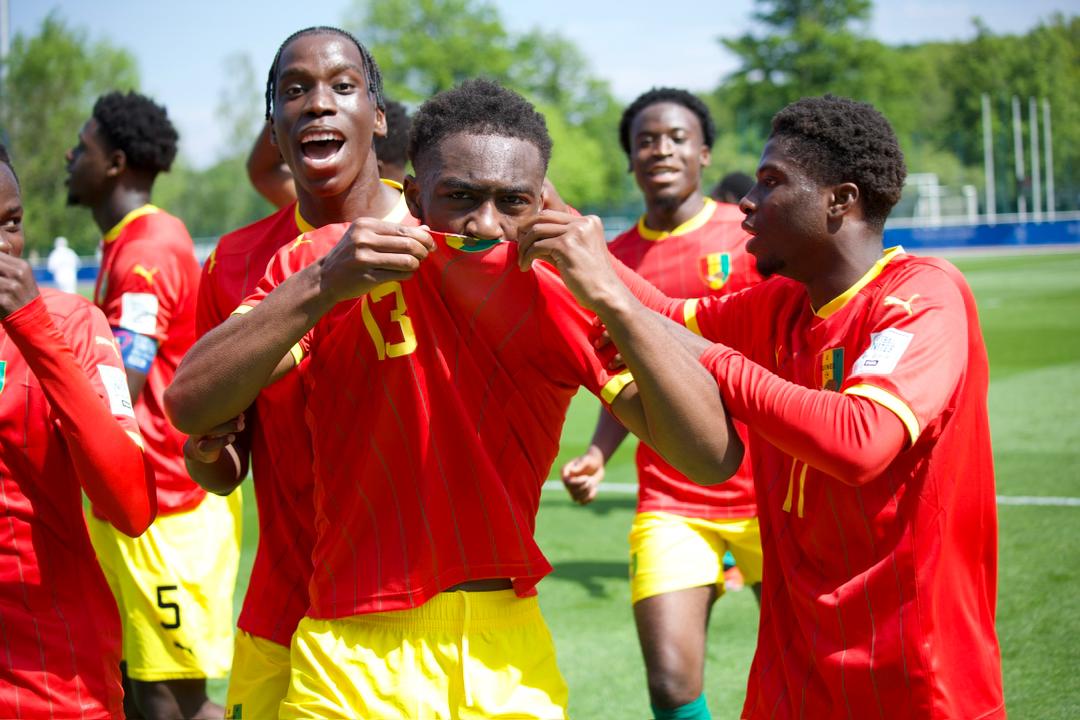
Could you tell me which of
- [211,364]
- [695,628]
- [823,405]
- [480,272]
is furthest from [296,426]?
[695,628]

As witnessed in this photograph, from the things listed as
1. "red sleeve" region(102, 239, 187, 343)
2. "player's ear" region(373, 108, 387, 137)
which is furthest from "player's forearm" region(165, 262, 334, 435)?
"red sleeve" region(102, 239, 187, 343)

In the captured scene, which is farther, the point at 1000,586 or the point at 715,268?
the point at 1000,586

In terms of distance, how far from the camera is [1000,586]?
755 cm

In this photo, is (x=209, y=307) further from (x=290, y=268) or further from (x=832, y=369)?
(x=832, y=369)

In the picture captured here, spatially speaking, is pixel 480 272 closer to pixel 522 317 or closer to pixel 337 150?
pixel 522 317

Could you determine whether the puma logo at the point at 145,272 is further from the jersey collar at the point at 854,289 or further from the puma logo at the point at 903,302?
the puma logo at the point at 903,302

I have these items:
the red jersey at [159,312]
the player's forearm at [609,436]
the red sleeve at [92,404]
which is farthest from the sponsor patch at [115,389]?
the player's forearm at [609,436]

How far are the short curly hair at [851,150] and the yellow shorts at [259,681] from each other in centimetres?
204

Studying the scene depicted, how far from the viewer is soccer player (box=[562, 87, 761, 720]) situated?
194 inches

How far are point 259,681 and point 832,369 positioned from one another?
1851 mm

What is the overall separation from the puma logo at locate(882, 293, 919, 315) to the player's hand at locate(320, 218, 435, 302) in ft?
3.95

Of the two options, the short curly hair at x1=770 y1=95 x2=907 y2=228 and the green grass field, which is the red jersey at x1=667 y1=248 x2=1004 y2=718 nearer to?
the short curly hair at x1=770 y1=95 x2=907 y2=228

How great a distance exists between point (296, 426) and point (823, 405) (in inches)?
56.9

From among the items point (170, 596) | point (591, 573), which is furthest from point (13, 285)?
point (591, 573)
